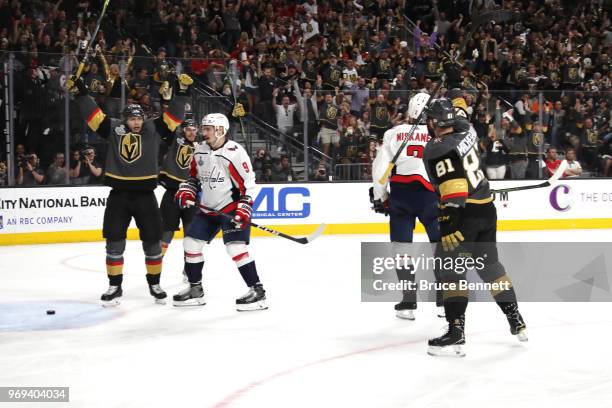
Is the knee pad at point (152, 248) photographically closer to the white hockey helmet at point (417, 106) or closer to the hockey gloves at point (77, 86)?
the hockey gloves at point (77, 86)

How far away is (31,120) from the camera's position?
11.0 metres

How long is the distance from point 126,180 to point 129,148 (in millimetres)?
241

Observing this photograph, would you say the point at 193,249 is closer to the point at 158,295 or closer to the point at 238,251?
the point at 238,251

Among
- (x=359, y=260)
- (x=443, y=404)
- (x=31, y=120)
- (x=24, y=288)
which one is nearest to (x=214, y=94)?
(x=31, y=120)

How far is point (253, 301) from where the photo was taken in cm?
680

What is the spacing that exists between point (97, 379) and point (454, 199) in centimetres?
211

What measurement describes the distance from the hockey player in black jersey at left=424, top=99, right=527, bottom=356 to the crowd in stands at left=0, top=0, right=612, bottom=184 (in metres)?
5.77

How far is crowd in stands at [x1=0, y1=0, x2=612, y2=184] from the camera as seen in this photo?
1139 centimetres

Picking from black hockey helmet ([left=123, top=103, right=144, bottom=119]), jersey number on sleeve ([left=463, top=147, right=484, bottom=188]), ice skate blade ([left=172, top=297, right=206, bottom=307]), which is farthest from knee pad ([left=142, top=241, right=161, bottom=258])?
jersey number on sleeve ([left=463, top=147, right=484, bottom=188])

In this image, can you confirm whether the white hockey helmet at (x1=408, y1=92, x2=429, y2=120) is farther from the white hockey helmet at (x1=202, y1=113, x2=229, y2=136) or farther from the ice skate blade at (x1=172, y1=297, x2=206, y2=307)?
the ice skate blade at (x1=172, y1=297, x2=206, y2=307)

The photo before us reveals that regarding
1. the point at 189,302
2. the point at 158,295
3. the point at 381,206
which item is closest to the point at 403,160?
the point at 381,206

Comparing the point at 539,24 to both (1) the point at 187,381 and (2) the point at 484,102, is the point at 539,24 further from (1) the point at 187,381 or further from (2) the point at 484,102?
(1) the point at 187,381

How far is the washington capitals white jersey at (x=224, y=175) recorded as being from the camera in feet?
22.1

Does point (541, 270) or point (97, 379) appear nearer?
point (97, 379)
